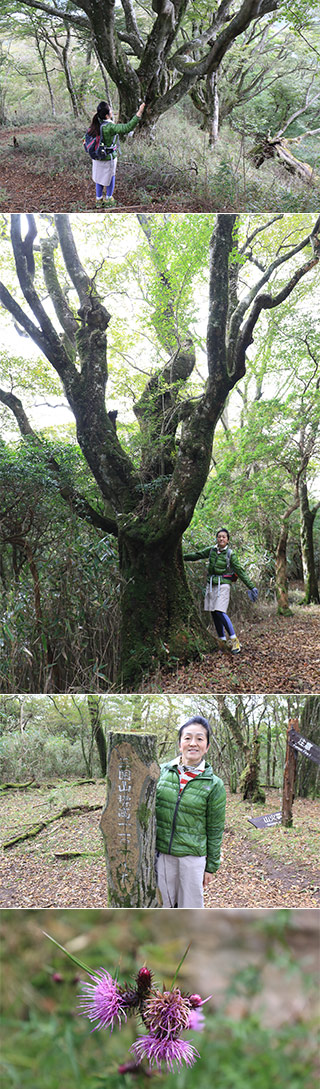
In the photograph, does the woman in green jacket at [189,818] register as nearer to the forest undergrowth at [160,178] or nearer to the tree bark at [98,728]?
the tree bark at [98,728]

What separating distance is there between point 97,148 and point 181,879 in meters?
6.96

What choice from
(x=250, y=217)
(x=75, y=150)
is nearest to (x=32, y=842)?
(x=250, y=217)

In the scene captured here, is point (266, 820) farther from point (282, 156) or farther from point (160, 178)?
point (282, 156)

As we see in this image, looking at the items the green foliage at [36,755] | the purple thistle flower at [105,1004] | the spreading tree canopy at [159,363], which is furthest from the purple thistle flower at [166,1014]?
→ the spreading tree canopy at [159,363]

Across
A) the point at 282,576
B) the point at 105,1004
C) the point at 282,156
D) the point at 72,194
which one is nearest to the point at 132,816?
the point at 105,1004

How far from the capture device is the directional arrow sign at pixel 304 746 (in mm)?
3816

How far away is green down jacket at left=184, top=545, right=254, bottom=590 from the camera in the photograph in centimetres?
494

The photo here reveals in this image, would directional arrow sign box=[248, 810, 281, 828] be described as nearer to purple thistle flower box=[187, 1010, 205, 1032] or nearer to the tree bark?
the tree bark

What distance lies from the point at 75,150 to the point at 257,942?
9717mm

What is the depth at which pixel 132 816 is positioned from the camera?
10.6 feet

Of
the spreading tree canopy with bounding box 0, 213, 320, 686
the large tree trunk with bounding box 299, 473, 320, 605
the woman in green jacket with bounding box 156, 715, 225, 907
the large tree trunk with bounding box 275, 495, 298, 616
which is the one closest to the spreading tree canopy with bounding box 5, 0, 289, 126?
the spreading tree canopy with bounding box 0, 213, 320, 686

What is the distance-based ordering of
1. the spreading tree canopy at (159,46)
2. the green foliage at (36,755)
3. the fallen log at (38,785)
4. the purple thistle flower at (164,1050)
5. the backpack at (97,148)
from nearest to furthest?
the purple thistle flower at (164,1050) → the fallen log at (38,785) → the green foliage at (36,755) → the backpack at (97,148) → the spreading tree canopy at (159,46)

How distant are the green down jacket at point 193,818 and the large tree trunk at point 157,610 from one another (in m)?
1.57

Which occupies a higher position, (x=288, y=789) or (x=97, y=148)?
(x=97, y=148)
